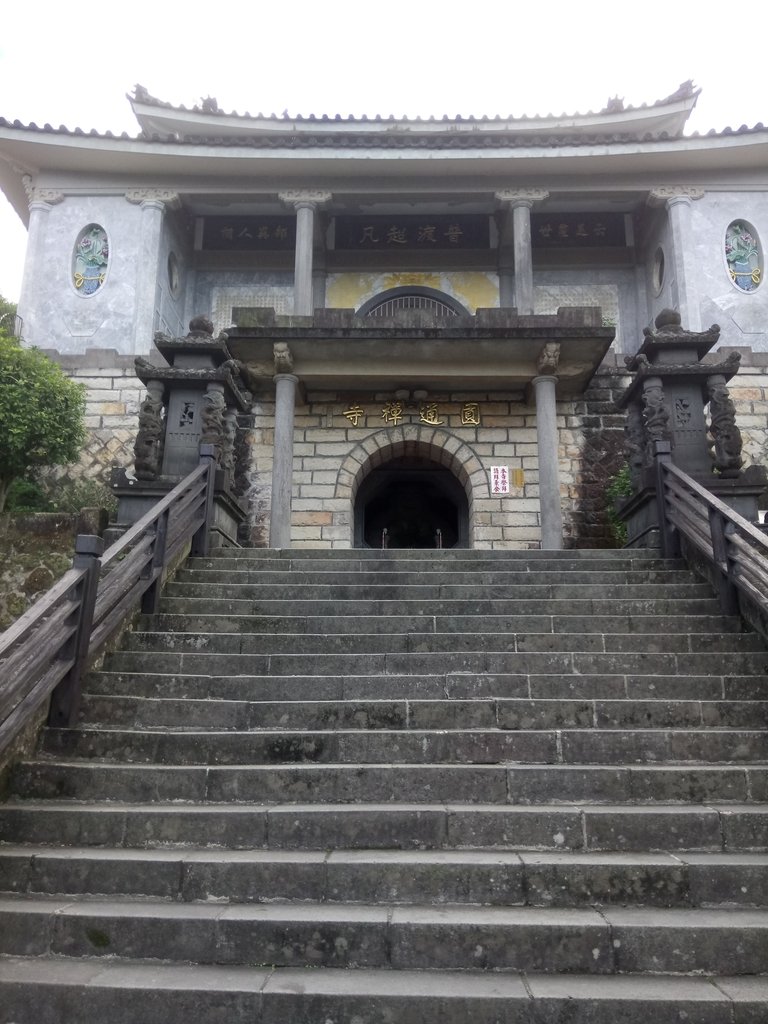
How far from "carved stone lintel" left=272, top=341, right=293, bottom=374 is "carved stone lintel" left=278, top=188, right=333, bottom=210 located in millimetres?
5055

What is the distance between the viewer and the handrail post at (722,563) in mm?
5430

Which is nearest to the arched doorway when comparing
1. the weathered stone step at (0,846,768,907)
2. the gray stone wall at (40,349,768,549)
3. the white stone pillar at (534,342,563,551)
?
the gray stone wall at (40,349,768,549)

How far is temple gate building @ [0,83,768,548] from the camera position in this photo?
10234 millimetres

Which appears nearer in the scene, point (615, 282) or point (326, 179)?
point (326, 179)

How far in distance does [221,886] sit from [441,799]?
42.2 inches

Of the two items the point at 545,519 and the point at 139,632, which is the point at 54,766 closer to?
the point at 139,632

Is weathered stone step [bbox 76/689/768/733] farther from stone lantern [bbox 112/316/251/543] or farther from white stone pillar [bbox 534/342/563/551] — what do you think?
white stone pillar [bbox 534/342/563/551]

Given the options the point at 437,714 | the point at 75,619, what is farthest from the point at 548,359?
the point at 75,619

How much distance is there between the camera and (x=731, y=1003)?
2.44 metres

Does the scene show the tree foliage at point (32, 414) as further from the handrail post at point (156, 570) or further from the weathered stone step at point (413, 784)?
the weathered stone step at point (413, 784)

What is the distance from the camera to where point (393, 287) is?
15211 millimetres

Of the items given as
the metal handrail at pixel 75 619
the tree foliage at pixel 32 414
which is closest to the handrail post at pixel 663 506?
the metal handrail at pixel 75 619

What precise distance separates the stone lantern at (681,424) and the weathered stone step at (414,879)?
14.7ft

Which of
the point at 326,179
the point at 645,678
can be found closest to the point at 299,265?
the point at 326,179
